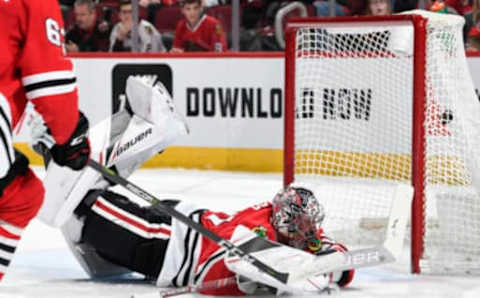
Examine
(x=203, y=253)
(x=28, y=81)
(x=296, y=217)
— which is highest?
(x=28, y=81)

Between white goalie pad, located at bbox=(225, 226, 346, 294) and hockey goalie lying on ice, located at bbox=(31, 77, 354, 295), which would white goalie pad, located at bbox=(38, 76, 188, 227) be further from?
white goalie pad, located at bbox=(225, 226, 346, 294)

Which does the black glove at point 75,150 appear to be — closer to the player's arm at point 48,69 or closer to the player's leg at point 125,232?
the player's arm at point 48,69

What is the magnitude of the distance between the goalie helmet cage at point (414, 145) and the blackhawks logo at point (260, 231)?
709 mm

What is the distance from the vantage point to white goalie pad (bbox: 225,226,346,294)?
2.94 metres

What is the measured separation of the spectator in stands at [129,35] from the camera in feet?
22.0

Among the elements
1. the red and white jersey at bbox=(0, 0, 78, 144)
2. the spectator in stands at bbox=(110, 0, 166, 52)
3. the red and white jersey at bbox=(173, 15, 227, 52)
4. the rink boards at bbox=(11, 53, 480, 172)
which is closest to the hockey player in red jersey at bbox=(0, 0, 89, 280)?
the red and white jersey at bbox=(0, 0, 78, 144)

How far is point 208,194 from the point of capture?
5469 mm

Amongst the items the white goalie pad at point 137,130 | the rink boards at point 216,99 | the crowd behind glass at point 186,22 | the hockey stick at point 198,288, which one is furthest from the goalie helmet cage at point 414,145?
the rink boards at point 216,99

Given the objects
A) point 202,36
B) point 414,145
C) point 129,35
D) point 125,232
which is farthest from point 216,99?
point 125,232

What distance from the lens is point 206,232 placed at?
9.95ft

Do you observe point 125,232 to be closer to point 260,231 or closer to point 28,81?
point 260,231

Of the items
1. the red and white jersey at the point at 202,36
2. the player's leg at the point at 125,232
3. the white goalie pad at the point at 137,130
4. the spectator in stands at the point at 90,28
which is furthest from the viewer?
the spectator in stands at the point at 90,28

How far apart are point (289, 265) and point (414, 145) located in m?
0.83

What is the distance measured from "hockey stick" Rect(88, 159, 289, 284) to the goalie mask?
0.09 m
